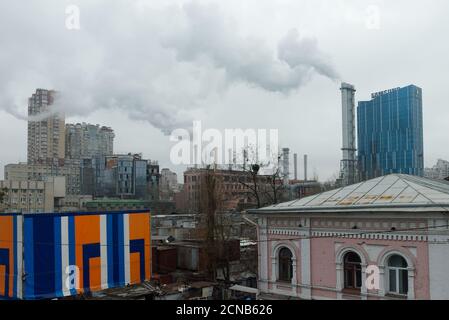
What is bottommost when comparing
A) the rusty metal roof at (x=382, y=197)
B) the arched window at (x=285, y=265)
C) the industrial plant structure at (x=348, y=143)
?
the arched window at (x=285, y=265)

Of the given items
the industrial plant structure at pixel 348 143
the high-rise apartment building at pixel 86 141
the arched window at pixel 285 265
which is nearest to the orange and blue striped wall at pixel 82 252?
the arched window at pixel 285 265

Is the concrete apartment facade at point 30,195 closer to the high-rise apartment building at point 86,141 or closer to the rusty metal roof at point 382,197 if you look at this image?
the high-rise apartment building at point 86,141

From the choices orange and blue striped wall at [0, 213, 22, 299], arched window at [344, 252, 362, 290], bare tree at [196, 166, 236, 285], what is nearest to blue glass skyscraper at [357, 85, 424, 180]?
bare tree at [196, 166, 236, 285]

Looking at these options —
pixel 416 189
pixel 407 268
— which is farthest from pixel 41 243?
pixel 416 189

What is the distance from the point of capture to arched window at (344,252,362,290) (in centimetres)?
1130

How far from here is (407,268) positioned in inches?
406

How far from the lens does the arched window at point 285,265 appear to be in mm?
12797

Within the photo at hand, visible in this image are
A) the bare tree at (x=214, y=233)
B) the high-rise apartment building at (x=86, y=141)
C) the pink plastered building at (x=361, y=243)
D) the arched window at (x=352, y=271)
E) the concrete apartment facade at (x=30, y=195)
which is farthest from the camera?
the high-rise apartment building at (x=86, y=141)

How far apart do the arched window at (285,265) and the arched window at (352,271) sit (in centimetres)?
171

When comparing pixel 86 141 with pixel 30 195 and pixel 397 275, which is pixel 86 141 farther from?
pixel 397 275

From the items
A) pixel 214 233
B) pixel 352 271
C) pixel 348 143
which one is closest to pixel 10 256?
pixel 352 271

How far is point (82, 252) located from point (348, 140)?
4728 cm
